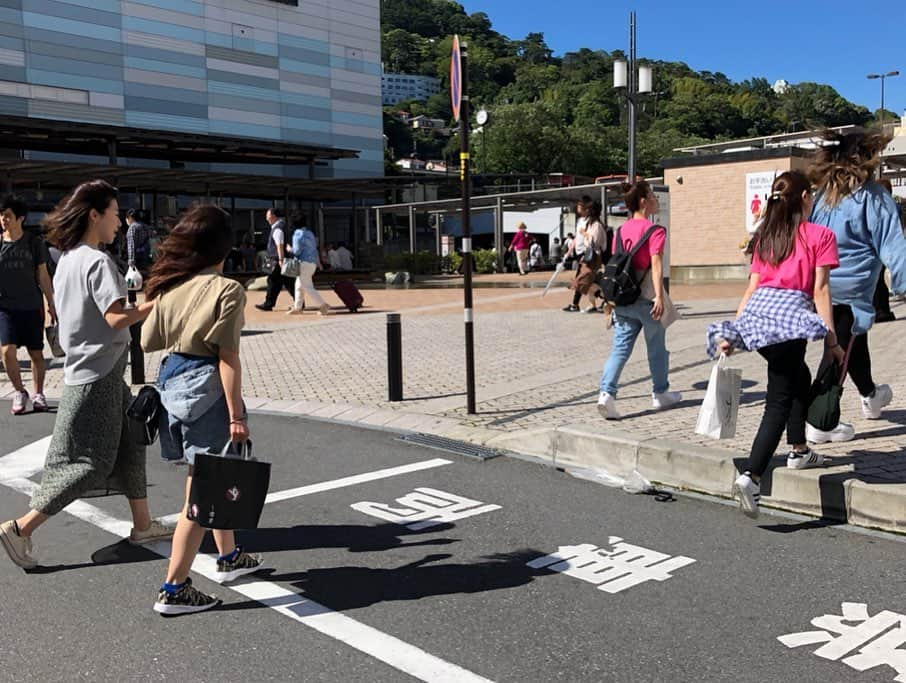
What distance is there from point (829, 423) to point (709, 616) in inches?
85.1

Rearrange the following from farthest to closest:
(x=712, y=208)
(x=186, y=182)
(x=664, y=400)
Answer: (x=186, y=182)
(x=712, y=208)
(x=664, y=400)

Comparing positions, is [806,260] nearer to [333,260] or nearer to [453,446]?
[453,446]

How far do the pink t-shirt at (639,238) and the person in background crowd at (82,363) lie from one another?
4.08 metres

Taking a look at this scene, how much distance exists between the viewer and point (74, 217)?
13.2ft

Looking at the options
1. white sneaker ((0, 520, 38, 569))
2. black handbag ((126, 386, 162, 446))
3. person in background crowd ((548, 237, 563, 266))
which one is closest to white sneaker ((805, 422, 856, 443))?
black handbag ((126, 386, 162, 446))

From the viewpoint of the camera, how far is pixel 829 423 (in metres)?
5.17

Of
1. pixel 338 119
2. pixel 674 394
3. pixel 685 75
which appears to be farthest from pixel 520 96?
pixel 674 394

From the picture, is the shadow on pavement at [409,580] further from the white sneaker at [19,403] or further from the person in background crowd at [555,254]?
the person in background crowd at [555,254]

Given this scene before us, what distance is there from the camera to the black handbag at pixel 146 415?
12.0ft

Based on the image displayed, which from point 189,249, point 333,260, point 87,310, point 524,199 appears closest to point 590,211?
point 87,310

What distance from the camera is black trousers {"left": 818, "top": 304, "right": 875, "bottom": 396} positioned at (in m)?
5.54

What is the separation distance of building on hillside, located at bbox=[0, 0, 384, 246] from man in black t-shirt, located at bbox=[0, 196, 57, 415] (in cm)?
2206

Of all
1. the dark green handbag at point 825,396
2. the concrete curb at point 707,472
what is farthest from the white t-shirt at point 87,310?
the dark green handbag at point 825,396

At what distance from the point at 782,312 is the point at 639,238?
2.45m
